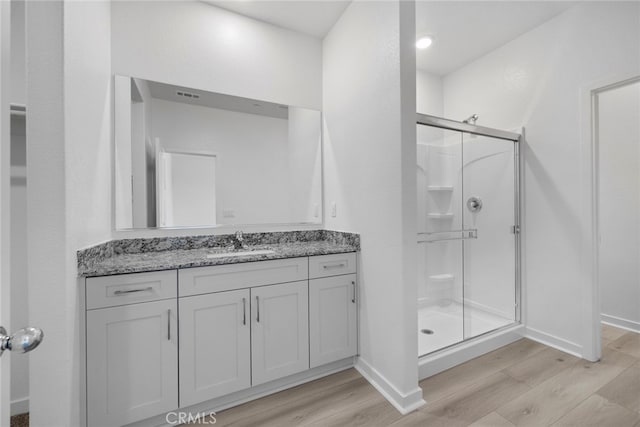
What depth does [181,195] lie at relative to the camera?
2.02 m

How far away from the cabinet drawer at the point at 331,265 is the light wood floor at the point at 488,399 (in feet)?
2.34

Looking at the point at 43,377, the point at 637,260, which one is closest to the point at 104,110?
the point at 43,377

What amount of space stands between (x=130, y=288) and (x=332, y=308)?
1.19m

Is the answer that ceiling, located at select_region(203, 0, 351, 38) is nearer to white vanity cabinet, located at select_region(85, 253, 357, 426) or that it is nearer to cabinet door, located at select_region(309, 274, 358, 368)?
white vanity cabinet, located at select_region(85, 253, 357, 426)

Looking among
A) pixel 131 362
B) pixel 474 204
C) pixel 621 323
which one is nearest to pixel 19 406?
pixel 131 362

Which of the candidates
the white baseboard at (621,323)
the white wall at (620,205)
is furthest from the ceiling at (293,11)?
the white baseboard at (621,323)

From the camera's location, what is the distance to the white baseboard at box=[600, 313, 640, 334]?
2.45 m

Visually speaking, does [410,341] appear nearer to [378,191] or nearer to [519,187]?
[378,191]

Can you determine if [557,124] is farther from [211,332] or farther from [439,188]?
[211,332]

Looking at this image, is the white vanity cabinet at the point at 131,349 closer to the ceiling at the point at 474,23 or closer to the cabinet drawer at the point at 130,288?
the cabinet drawer at the point at 130,288

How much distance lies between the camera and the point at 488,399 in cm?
161

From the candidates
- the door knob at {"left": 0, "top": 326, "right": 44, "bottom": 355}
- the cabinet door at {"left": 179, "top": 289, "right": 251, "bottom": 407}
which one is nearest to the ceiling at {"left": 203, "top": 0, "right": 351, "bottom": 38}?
the cabinet door at {"left": 179, "top": 289, "right": 251, "bottom": 407}

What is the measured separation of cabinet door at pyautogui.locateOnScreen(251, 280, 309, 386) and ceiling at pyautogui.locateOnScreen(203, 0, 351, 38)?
6.72ft

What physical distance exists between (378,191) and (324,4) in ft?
4.92
